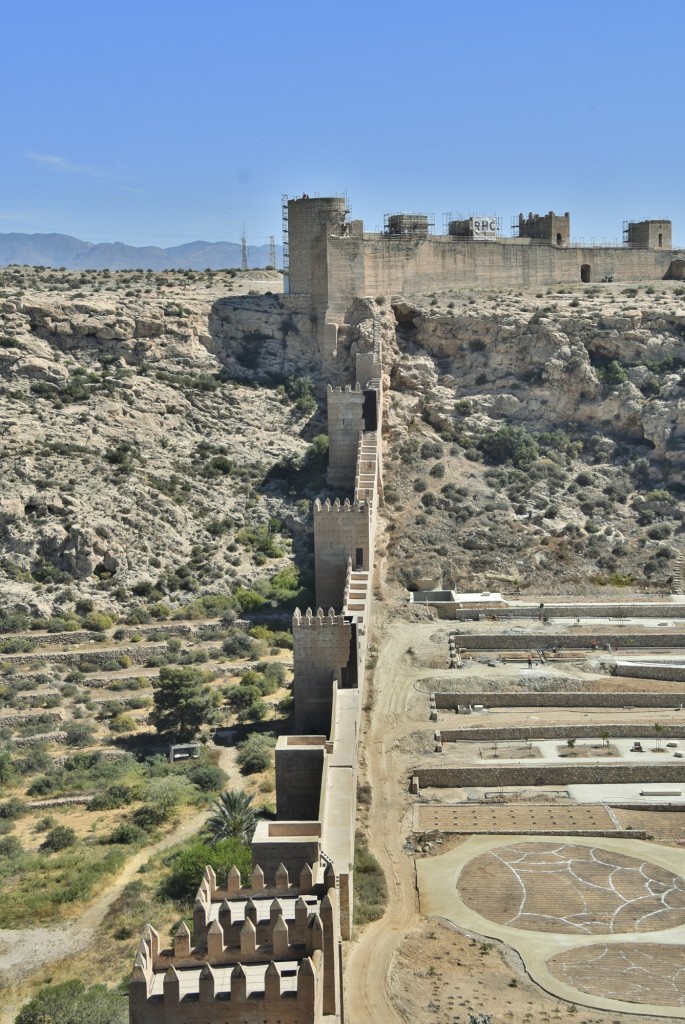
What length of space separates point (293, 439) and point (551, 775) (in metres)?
22.5

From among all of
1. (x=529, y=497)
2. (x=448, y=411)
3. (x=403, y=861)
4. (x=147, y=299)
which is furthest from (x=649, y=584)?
(x=147, y=299)

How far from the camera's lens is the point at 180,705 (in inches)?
1169

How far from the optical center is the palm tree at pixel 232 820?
23.1 meters

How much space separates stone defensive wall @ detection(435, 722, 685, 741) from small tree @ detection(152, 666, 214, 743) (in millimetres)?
5957

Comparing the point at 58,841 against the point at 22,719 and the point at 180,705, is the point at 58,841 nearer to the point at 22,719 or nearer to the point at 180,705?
the point at 180,705

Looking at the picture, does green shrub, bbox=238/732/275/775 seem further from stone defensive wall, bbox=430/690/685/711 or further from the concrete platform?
the concrete platform

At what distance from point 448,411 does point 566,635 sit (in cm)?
1474

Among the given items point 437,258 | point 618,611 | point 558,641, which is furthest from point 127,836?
point 437,258

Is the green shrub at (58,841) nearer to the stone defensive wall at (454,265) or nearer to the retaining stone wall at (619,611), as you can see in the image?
the retaining stone wall at (619,611)

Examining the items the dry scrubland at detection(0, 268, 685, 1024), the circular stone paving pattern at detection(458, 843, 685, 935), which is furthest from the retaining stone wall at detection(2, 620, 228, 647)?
the circular stone paving pattern at detection(458, 843, 685, 935)

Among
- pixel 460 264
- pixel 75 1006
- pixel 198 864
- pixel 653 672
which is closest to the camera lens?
pixel 75 1006

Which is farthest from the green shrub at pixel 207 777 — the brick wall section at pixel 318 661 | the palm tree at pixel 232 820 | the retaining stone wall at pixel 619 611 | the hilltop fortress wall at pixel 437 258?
the hilltop fortress wall at pixel 437 258

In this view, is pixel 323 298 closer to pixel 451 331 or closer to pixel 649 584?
pixel 451 331

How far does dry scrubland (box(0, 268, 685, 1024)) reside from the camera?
27.5 m
